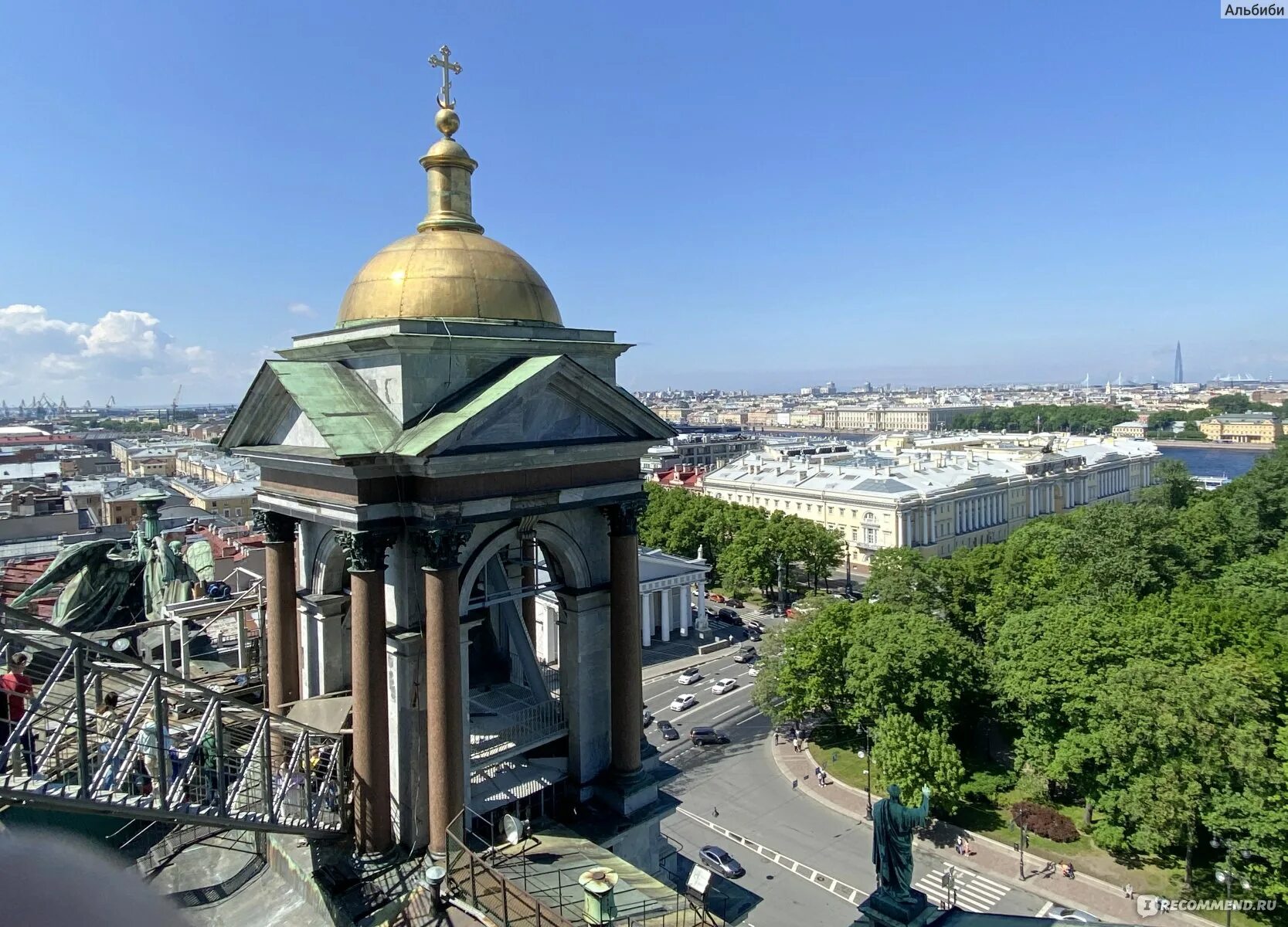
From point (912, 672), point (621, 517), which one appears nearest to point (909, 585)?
point (912, 672)

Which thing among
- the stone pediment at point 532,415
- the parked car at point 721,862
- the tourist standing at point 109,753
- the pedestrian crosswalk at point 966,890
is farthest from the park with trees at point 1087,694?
the tourist standing at point 109,753

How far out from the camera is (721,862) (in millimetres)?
37188

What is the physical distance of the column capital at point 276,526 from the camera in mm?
18812

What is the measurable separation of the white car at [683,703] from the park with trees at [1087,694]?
7656 mm

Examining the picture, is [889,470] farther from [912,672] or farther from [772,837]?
[772,837]

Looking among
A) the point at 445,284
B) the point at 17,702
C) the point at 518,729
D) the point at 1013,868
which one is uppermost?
the point at 445,284

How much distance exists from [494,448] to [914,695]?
114ft

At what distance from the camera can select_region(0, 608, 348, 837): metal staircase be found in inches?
399

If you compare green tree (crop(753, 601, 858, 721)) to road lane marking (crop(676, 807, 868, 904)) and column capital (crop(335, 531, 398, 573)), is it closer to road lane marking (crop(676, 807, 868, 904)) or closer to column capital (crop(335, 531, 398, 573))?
road lane marking (crop(676, 807, 868, 904))

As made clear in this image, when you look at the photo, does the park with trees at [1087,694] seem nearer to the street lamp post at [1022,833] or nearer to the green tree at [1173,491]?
the street lamp post at [1022,833]

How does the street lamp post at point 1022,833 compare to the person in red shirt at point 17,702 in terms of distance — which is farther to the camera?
the street lamp post at point 1022,833

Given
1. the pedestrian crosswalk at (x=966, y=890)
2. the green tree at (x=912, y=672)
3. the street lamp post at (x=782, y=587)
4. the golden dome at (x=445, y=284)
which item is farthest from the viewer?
the street lamp post at (x=782, y=587)

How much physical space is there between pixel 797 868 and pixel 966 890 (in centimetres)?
730

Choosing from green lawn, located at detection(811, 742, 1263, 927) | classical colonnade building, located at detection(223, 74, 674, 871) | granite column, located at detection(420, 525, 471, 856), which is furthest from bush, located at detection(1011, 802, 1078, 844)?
granite column, located at detection(420, 525, 471, 856)
